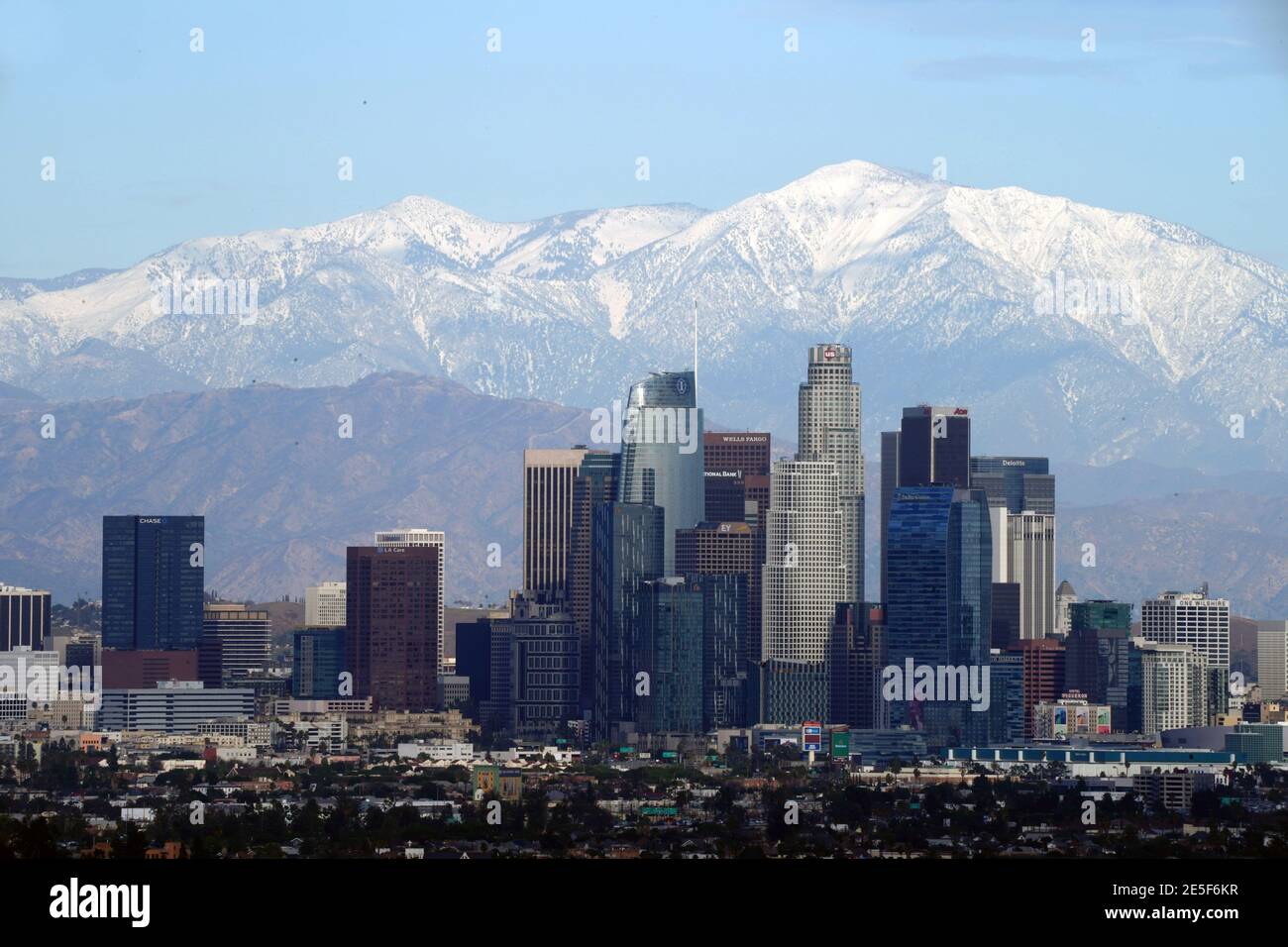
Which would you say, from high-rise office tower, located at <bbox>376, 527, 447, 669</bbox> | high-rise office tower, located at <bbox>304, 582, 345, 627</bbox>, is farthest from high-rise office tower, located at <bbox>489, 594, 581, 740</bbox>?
high-rise office tower, located at <bbox>304, 582, 345, 627</bbox>

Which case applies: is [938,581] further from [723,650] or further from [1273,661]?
[1273,661]

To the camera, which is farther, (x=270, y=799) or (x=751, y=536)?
(x=751, y=536)

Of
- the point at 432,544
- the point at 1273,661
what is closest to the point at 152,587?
the point at 432,544

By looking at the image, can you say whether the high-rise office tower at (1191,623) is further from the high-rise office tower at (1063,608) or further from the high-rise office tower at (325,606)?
the high-rise office tower at (325,606)

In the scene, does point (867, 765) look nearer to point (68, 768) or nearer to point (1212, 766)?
point (1212, 766)

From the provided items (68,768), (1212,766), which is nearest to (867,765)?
(1212,766)
